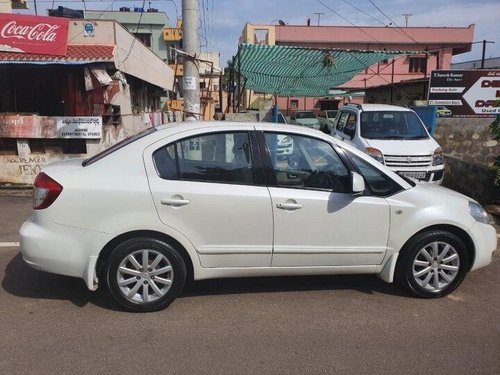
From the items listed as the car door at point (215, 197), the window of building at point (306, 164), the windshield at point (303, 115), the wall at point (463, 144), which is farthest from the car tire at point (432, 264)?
the windshield at point (303, 115)

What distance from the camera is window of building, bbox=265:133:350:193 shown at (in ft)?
13.4

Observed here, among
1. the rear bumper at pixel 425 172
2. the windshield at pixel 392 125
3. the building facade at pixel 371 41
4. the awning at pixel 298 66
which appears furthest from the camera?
the building facade at pixel 371 41

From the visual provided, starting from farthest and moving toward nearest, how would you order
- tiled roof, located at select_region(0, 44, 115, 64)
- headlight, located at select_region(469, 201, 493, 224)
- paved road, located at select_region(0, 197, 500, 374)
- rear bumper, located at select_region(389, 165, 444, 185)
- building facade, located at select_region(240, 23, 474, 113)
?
building facade, located at select_region(240, 23, 474, 113) < tiled roof, located at select_region(0, 44, 115, 64) < rear bumper, located at select_region(389, 165, 444, 185) < headlight, located at select_region(469, 201, 493, 224) < paved road, located at select_region(0, 197, 500, 374)

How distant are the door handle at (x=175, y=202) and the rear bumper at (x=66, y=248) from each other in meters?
0.55

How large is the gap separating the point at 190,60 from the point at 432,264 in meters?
5.17

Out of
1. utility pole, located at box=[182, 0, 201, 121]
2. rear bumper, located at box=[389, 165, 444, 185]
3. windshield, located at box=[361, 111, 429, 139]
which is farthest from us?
windshield, located at box=[361, 111, 429, 139]

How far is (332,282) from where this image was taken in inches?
184

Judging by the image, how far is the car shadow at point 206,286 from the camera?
168 inches

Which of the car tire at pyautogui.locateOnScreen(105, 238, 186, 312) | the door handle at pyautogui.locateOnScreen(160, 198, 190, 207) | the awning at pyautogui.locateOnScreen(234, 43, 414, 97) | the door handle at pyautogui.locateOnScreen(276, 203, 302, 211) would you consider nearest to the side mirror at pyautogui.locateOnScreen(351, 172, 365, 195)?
the door handle at pyautogui.locateOnScreen(276, 203, 302, 211)

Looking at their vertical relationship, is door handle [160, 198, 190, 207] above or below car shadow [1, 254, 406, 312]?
above

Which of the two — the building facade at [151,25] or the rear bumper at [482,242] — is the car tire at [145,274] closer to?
the rear bumper at [482,242]

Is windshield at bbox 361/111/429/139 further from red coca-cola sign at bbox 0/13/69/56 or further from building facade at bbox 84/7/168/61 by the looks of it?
building facade at bbox 84/7/168/61

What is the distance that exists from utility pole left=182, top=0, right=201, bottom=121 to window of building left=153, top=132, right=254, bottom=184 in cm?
375

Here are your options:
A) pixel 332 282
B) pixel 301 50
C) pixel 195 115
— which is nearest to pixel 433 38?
pixel 301 50
